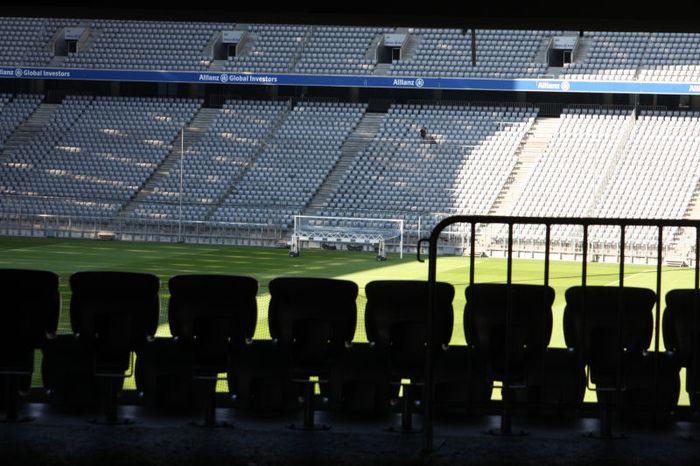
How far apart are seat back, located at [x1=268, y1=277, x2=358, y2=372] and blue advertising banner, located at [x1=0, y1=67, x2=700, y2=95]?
36.9m

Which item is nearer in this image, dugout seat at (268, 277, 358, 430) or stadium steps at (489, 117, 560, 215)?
dugout seat at (268, 277, 358, 430)

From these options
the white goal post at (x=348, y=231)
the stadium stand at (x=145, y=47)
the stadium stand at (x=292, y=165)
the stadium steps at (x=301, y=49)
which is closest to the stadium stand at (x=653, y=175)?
the white goal post at (x=348, y=231)

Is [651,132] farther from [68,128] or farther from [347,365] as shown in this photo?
[347,365]

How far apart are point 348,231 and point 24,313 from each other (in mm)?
29733

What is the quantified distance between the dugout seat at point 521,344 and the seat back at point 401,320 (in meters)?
0.26

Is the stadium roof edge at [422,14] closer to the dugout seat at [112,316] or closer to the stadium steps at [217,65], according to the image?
A: the dugout seat at [112,316]

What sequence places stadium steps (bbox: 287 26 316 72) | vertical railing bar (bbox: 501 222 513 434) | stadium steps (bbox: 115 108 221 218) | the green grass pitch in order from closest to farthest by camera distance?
vertical railing bar (bbox: 501 222 513 434) < the green grass pitch < stadium steps (bbox: 115 108 221 218) < stadium steps (bbox: 287 26 316 72)

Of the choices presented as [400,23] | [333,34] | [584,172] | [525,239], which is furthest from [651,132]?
[400,23]

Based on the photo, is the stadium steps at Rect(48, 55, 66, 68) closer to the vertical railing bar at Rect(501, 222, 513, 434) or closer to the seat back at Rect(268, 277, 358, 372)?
the seat back at Rect(268, 277, 358, 372)

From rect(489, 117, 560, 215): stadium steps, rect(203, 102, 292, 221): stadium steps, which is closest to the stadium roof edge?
rect(489, 117, 560, 215): stadium steps

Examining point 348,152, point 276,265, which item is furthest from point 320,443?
point 348,152

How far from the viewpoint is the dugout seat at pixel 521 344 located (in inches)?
258

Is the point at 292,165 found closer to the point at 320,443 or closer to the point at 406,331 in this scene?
the point at 406,331

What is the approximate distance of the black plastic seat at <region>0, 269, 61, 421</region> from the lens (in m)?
6.67
